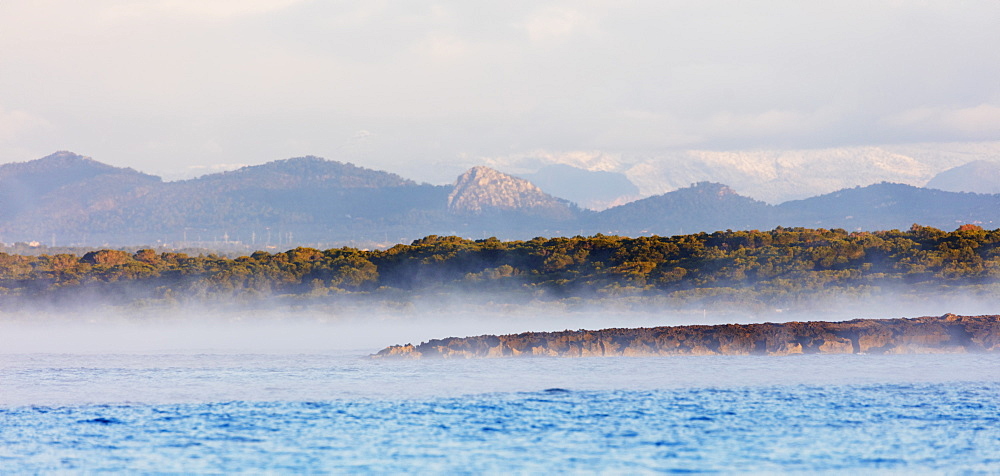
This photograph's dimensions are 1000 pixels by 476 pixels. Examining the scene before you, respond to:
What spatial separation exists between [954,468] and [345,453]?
8584mm

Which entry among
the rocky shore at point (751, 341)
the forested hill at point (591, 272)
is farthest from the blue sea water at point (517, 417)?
the forested hill at point (591, 272)

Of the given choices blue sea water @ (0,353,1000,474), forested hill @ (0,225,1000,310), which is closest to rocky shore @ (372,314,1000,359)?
blue sea water @ (0,353,1000,474)

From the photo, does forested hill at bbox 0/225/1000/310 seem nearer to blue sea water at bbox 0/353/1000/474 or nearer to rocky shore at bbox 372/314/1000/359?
rocky shore at bbox 372/314/1000/359

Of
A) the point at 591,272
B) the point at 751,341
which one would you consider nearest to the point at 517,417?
the point at 751,341

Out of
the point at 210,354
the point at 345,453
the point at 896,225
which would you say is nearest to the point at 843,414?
the point at 345,453

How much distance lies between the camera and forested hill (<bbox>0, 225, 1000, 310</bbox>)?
163ft

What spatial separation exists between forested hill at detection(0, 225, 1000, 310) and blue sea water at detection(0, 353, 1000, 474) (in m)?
21.1

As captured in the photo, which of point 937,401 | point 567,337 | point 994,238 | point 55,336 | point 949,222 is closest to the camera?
point 937,401

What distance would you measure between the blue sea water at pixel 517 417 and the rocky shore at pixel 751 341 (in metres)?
1.57

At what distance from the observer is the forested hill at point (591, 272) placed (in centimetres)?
4956

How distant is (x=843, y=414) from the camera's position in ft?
63.7

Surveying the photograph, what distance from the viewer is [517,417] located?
1956 cm

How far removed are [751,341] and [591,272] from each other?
26.6 m

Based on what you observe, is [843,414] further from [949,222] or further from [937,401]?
[949,222]
